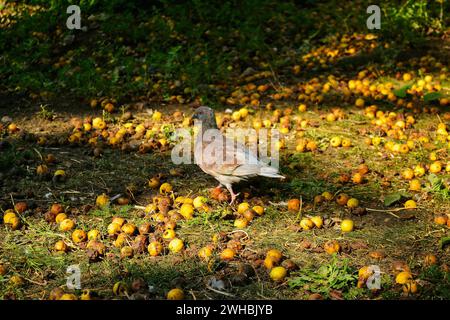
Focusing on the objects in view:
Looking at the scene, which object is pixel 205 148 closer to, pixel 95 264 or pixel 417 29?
pixel 95 264

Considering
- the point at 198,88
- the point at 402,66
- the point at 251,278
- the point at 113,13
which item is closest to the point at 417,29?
the point at 402,66

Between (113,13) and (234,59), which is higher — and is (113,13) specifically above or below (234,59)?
above

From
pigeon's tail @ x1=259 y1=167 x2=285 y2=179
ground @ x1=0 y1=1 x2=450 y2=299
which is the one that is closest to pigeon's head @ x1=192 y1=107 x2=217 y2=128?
ground @ x1=0 y1=1 x2=450 y2=299

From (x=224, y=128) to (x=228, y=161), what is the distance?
217 centimetres

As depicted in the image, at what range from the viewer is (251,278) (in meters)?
3.81

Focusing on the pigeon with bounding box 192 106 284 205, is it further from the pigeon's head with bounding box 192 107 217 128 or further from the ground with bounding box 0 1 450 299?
the ground with bounding box 0 1 450 299

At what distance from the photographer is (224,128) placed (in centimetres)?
672

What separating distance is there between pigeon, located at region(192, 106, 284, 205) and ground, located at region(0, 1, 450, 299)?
0.28m

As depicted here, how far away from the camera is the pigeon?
455 centimetres

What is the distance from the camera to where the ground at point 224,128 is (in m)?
3.88

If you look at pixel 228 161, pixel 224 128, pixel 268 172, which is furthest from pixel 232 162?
pixel 224 128

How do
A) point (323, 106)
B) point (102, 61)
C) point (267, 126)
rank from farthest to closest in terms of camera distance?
point (102, 61), point (323, 106), point (267, 126)

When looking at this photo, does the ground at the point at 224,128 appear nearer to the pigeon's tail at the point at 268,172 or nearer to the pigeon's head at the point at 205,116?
the pigeon's tail at the point at 268,172
